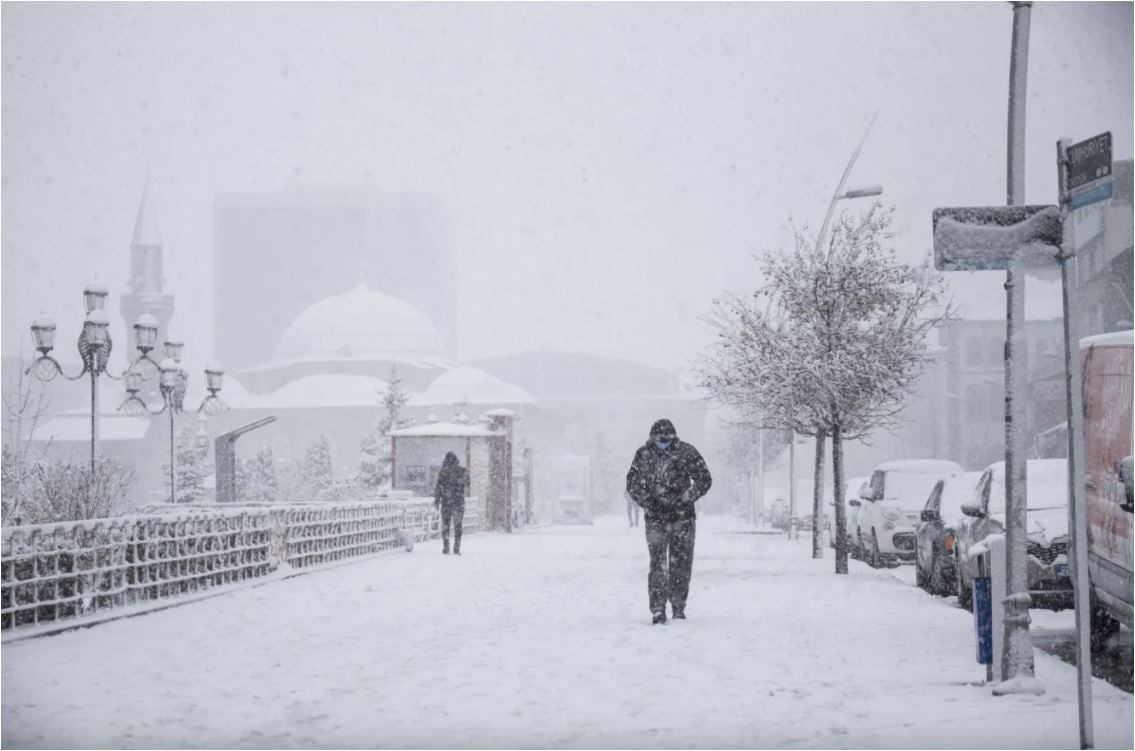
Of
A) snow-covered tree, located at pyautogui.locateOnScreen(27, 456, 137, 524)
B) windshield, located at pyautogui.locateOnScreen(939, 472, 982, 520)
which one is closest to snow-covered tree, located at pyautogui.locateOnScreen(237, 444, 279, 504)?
snow-covered tree, located at pyautogui.locateOnScreen(27, 456, 137, 524)

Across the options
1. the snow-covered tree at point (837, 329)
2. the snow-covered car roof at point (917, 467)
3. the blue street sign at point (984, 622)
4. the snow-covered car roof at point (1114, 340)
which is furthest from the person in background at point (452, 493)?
the blue street sign at point (984, 622)

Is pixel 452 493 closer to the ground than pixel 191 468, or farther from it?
farther from it

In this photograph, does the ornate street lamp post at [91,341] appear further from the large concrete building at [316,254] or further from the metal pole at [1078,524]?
the large concrete building at [316,254]

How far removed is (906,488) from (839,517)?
2.27 m

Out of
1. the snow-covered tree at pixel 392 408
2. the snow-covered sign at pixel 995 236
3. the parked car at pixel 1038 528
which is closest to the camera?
the snow-covered sign at pixel 995 236

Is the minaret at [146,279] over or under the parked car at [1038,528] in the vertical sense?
over

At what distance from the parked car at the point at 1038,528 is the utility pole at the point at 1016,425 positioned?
366cm

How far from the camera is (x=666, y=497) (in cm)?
1111

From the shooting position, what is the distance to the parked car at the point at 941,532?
15.6 m

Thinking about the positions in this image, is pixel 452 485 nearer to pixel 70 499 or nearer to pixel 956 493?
pixel 70 499

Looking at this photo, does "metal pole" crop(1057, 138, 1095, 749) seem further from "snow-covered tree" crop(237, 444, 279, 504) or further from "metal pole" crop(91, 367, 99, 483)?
"snow-covered tree" crop(237, 444, 279, 504)

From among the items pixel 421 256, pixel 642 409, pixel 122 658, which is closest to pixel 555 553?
pixel 122 658

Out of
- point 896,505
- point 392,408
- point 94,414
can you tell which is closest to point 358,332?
point 392,408

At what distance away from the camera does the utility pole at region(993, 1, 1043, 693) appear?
7387mm
